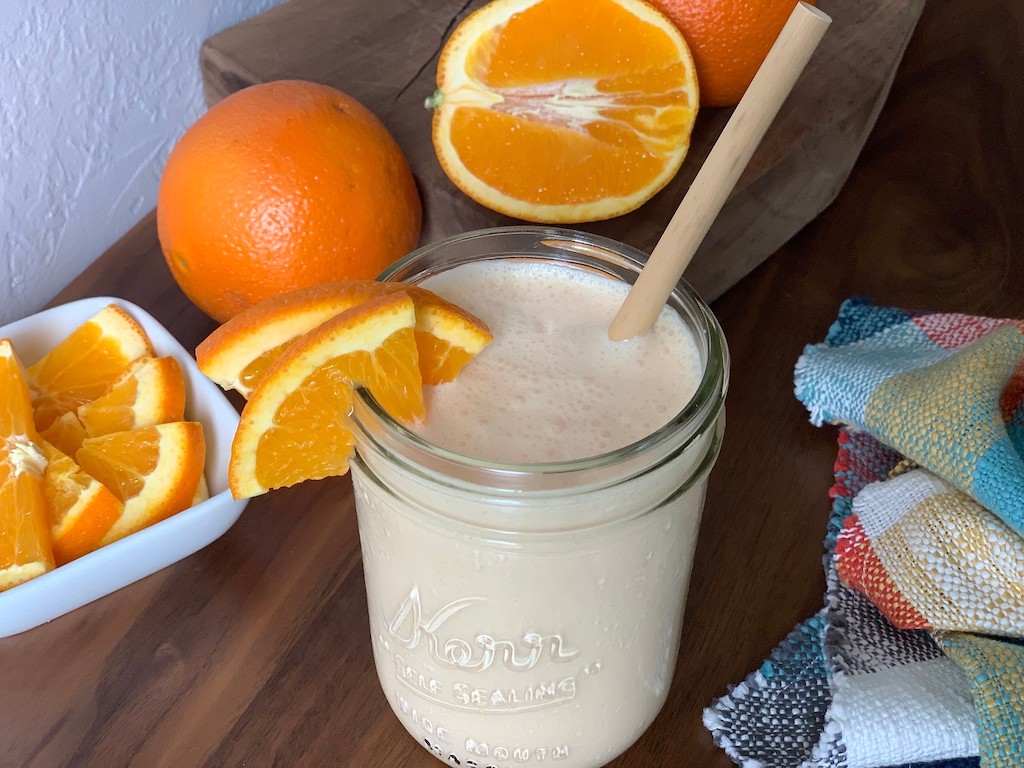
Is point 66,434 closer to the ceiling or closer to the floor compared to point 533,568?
closer to the floor

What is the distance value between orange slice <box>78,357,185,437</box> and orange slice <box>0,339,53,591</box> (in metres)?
0.04

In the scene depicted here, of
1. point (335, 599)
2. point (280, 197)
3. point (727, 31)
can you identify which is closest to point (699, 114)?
point (727, 31)

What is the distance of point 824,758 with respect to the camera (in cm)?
51

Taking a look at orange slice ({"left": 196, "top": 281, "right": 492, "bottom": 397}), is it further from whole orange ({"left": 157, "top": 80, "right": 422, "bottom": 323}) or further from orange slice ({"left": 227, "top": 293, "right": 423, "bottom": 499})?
whole orange ({"left": 157, "top": 80, "right": 422, "bottom": 323})

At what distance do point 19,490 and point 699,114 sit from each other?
520 mm

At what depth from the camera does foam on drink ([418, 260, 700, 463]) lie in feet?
1.43

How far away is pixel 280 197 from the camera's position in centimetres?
64

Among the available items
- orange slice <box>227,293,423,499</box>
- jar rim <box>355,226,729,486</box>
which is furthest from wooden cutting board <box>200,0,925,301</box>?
orange slice <box>227,293,423,499</box>

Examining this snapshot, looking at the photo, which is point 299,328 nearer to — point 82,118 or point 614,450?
point 614,450

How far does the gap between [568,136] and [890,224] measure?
32cm

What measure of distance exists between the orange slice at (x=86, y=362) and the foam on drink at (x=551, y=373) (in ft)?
0.91

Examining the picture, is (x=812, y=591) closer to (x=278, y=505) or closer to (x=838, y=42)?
(x=278, y=505)

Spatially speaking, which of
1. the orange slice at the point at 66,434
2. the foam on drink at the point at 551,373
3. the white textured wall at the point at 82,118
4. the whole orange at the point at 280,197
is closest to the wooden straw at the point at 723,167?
the foam on drink at the point at 551,373

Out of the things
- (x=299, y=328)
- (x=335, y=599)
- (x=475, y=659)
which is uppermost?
(x=299, y=328)
